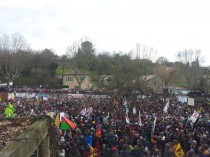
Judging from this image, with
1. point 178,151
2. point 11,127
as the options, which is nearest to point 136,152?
point 178,151

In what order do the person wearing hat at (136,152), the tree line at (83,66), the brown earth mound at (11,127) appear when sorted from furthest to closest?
the tree line at (83,66)
the person wearing hat at (136,152)
the brown earth mound at (11,127)

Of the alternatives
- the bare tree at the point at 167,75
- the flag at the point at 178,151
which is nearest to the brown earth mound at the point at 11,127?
the flag at the point at 178,151

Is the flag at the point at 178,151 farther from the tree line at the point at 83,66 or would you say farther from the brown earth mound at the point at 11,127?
the tree line at the point at 83,66

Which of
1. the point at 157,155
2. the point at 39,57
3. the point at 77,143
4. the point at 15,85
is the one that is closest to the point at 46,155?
the point at 157,155

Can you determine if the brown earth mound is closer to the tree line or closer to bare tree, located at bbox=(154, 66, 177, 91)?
the tree line

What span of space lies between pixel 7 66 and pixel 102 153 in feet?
188

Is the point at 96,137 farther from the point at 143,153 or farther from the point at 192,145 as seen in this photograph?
A: the point at 192,145

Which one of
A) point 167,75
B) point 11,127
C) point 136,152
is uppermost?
point 167,75

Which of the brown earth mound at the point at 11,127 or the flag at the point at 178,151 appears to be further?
the flag at the point at 178,151

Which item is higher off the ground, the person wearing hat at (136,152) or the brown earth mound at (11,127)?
the brown earth mound at (11,127)

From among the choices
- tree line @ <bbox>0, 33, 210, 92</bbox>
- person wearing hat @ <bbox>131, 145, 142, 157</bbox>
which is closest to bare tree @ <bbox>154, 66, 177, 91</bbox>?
tree line @ <bbox>0, 33, 210, 92</bbox>

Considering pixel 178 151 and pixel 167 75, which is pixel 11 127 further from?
pixel 167 75

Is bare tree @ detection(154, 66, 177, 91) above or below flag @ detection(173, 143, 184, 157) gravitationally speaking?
above

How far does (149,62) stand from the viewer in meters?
48.2
